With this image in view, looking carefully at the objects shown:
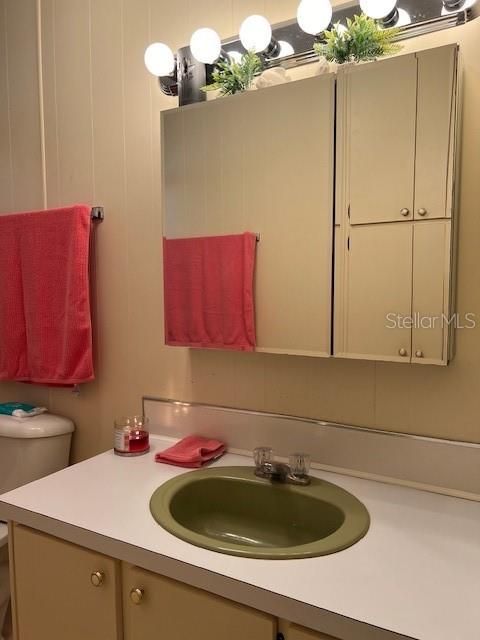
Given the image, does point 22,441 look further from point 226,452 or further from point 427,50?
point 427,50

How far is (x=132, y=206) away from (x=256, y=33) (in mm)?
607

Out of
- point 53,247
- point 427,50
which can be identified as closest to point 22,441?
point 53,247

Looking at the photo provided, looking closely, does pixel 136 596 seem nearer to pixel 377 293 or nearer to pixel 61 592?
pixel 61 592

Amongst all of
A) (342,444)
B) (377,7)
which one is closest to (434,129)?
(377,7)

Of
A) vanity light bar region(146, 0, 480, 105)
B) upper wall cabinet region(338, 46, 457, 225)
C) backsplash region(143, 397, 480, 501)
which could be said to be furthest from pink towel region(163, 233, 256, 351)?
vanity light bar region(146, 0, 480, 105)

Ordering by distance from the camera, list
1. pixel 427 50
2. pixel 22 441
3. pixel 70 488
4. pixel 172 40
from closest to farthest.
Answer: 1. pixel 427 50
2. pixel 70 488
3. pixel 172 40
4. pixel 22 441

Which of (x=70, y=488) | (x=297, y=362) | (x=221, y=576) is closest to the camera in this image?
(x=221, y=576)

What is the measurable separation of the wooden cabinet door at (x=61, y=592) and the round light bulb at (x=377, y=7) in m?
1.27

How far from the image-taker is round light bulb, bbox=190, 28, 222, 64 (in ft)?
4.07

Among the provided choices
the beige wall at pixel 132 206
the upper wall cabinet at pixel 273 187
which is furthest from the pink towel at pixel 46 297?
the upper wall cabinet at pixel 273 187

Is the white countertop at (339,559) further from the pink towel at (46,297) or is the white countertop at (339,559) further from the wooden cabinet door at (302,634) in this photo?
the pink towel at (46,297)

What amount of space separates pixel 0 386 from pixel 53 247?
2.12 ft

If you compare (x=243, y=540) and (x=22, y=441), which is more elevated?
(x=22, y=441)

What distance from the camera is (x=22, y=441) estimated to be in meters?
1.54
